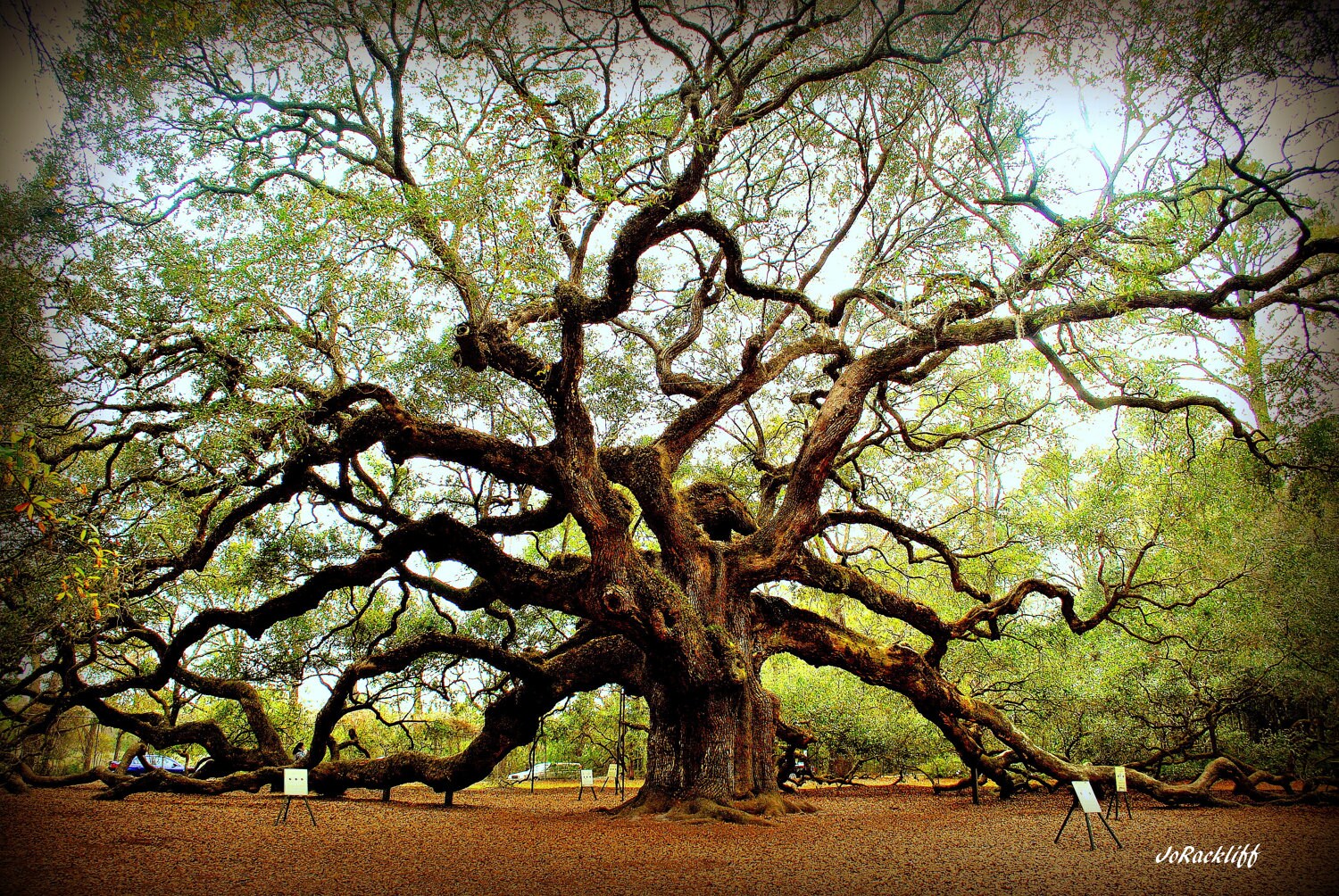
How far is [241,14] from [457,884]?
6.49 metres

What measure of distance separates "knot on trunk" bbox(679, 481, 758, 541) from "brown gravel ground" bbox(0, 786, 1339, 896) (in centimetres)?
347

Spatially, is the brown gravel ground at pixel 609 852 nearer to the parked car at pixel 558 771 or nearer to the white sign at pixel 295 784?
the white sign at pixel 295 784

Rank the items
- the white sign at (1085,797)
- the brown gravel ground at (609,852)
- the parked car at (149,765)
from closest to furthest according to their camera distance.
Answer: the brown gravel ground at (609,852)
the white sign at (1085,797)
the parked car at (149,765)

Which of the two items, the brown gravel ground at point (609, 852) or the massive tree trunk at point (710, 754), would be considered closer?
the brown gravel ground at point (609, 852)

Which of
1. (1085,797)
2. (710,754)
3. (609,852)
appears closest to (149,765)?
(710,754)

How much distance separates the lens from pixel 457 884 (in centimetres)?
406

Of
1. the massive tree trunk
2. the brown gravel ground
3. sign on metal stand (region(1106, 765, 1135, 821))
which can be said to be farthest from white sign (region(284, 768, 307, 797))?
sign on metal stand (region(1106, 765, 1135, 821))

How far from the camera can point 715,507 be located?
28.5ft

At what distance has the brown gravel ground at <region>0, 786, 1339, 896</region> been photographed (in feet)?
13.3

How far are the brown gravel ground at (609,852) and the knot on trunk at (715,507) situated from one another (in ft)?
11.4

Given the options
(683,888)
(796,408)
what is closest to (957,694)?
(796,408)

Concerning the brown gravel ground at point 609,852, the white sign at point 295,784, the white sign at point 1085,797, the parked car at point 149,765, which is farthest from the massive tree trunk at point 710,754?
the parked car at point 149,765

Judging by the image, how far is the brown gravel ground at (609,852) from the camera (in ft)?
13.3

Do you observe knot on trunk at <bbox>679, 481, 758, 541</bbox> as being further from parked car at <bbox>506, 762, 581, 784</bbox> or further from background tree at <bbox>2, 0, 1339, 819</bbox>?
parked car at <bbox>506, 762, 581, 784</bbox>
